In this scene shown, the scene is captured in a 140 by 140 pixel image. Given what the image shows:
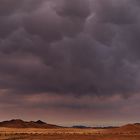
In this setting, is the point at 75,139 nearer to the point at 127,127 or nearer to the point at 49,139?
the point at 49,139

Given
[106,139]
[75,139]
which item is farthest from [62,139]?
[106,139]

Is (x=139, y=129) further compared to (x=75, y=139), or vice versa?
(x=139, y=129)

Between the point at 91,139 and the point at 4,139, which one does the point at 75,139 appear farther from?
the point at 4,139

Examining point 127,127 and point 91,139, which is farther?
point 127,127

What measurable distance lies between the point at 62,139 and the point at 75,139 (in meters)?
2.97

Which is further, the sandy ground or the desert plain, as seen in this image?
the desert plain

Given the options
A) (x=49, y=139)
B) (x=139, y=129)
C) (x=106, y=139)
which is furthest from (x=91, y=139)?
(x=139, y=129)

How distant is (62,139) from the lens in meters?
81.4

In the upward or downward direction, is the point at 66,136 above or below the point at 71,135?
below

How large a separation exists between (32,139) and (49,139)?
3.87 metres

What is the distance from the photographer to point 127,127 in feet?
469

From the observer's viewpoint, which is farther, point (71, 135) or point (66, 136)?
point (71, 135)

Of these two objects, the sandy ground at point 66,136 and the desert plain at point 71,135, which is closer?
the sandy ground at point 66,136

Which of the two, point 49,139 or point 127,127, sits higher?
point 127,127
